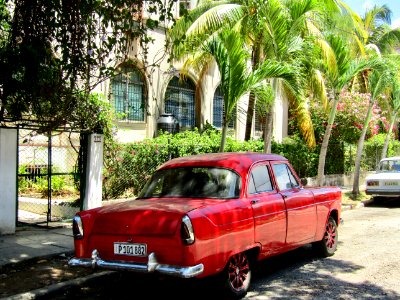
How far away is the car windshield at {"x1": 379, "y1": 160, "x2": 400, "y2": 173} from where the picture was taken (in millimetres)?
16234

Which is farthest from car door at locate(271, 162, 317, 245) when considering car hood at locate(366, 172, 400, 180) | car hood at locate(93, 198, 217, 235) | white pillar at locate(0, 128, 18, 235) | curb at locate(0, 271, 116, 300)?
car hood at locate(366, 172, 400, 180)

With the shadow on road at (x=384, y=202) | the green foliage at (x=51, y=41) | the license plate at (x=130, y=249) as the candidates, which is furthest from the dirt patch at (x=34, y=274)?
the shadow on road at (x=384, y=202)

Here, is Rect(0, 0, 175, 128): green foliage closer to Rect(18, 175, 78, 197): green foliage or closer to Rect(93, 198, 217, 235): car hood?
Rect(93, 198, 217, 235): car hood

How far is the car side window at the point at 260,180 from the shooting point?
621 centimetres

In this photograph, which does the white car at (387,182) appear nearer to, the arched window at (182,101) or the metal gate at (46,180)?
the arched window at (182,101)

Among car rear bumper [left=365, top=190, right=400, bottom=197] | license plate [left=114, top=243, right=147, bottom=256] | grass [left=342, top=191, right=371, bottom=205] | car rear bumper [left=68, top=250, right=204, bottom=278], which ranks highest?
license plate [left=114, top=243, right=147, bottom=256]

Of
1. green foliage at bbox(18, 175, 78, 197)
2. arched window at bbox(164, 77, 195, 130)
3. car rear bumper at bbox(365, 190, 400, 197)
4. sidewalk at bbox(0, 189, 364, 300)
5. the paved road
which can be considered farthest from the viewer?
arched window at bbox(164, 77, 195, 130)

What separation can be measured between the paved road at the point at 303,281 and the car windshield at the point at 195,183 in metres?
1.13

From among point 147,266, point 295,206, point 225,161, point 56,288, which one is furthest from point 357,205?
point 147,266

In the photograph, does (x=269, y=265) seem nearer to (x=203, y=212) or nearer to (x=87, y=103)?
(x=203, y=212)

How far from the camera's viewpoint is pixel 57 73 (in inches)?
328

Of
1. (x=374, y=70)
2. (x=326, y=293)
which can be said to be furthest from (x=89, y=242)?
(x=374, y=70)

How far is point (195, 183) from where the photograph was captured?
20.2 ft

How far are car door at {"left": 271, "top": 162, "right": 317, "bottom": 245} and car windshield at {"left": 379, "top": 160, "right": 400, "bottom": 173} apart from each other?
1020 cm
